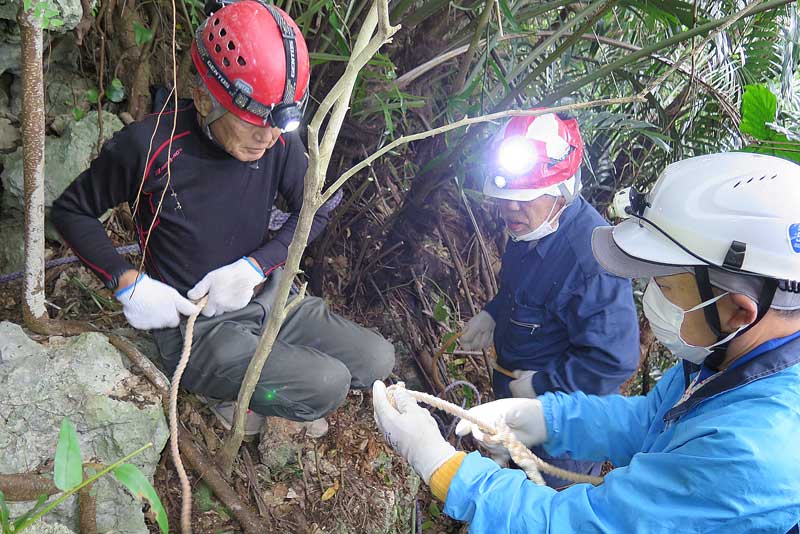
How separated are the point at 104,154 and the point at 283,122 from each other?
26.6 inches

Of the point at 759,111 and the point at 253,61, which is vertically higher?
the point at 759,111

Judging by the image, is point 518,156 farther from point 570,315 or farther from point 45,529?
point 45,529

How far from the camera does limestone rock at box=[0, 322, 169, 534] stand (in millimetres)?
1689

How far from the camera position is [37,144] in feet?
5.68

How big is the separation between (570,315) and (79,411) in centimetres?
182

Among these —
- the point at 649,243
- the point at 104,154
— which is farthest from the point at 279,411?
the point at 649,243

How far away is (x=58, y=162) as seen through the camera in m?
2.51

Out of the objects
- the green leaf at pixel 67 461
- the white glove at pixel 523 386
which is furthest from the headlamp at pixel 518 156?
the green leaf at pixel 67 461

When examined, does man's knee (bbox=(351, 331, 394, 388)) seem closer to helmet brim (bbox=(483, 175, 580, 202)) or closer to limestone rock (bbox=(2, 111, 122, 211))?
helmet brim (bbox=(483, 175, 580, 202))

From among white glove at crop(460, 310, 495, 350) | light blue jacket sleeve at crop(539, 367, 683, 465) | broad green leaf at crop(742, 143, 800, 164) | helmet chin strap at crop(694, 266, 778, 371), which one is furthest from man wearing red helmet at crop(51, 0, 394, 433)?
broad green leaf at crop(742, 143, 800, 164)

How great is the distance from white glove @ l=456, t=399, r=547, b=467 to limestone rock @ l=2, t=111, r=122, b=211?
2.12 m

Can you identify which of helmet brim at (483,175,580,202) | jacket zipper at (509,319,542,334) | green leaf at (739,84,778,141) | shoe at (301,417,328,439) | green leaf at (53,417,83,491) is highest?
green leaf at (739,84,778,141)

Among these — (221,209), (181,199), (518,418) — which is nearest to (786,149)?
(518,418)

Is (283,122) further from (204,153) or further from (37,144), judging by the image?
(37,144)
